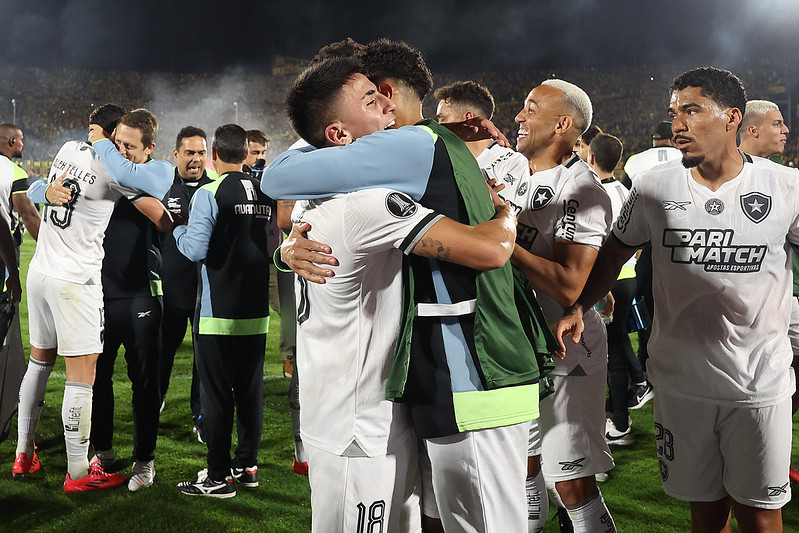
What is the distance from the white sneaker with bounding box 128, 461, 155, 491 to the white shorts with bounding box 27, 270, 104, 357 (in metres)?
0.70

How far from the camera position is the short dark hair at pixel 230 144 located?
392cm

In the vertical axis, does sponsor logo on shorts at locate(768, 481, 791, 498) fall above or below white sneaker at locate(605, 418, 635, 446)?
above

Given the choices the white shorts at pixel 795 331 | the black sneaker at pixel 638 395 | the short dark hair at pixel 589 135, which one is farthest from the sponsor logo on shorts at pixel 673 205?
the black sneaker at pixel 638 395

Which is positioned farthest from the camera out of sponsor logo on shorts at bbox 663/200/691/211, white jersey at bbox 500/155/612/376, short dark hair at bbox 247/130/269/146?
short dark hair at bbox 247/130/269/146

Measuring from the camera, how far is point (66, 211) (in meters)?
3.82

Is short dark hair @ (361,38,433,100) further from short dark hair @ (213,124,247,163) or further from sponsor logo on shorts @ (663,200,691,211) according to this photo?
short dark hair @ (213,124,247,163)

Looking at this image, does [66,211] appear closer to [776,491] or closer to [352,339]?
[352,339]

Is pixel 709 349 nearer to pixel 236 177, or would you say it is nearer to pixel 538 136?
pixel 538 136

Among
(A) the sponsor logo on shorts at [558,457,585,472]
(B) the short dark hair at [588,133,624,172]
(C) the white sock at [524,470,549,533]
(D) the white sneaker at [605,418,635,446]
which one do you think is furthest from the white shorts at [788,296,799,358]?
(C) the white sock at [524,470,549,533]

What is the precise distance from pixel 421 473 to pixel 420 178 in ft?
2.74

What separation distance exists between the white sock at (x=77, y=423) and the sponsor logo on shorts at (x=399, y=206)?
9.25ft

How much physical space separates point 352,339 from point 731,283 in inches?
51.7

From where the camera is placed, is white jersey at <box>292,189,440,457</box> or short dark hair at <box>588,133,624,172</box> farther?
short dark hair at <box>588,133,624,172</box>

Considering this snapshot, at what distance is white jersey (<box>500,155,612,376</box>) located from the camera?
2648 millimetres
